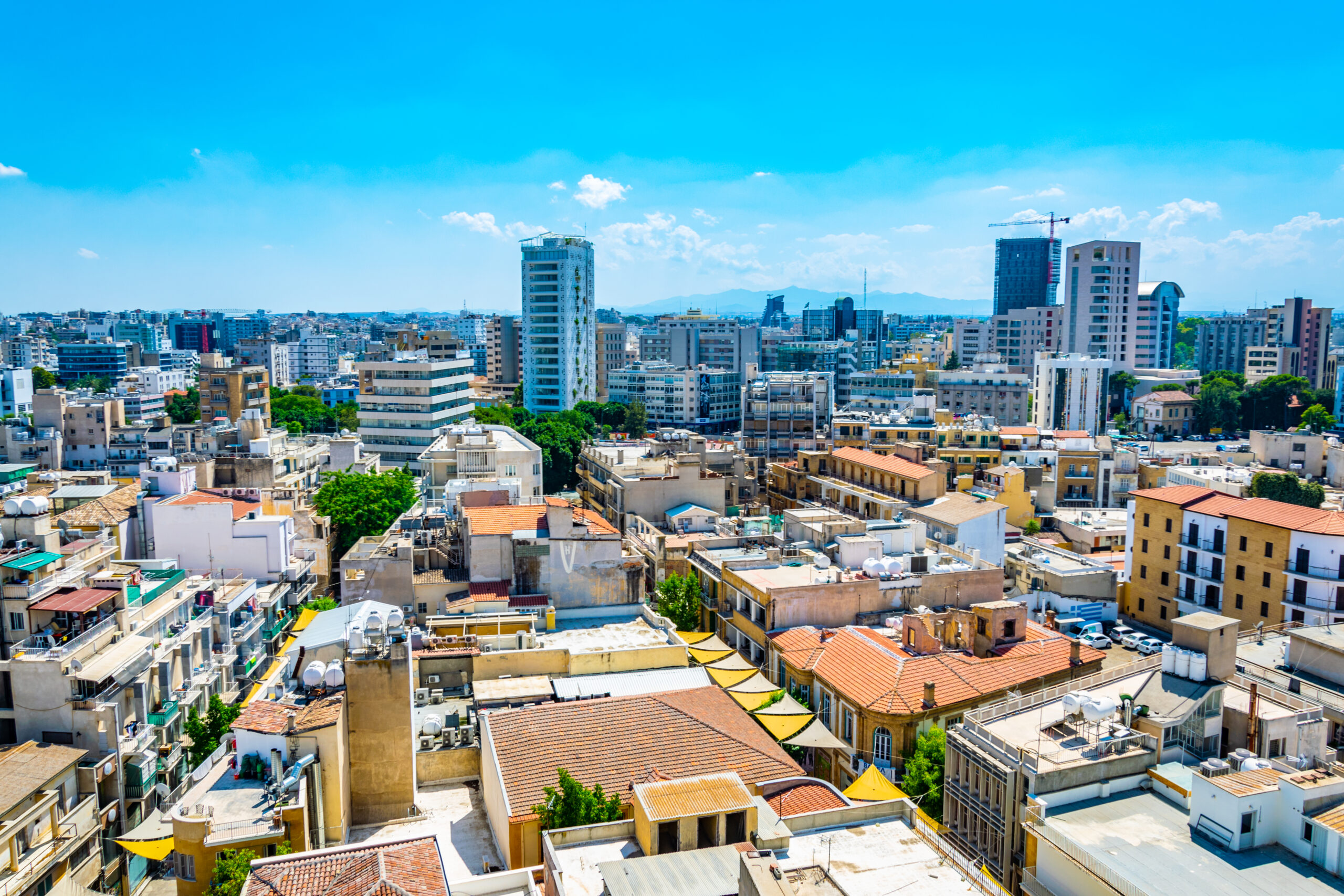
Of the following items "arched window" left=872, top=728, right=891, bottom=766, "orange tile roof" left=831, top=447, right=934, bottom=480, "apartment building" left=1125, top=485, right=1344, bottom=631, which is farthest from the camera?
"orange tile roof" left=831, top=447, right=934, bottom=480

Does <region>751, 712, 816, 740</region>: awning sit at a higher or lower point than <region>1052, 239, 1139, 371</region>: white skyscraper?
lower

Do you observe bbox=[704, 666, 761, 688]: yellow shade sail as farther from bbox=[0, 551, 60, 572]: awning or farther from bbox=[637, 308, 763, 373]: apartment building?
bbox=[637, 308, 763, 373]: apartment building

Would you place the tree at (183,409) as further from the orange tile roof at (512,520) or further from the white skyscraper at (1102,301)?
the white skyscraper at (1102,301)

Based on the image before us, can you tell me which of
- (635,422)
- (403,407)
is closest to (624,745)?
(403,407)

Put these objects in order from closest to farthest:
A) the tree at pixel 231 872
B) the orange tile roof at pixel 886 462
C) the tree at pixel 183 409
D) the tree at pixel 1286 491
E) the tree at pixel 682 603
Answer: the tree at pixel 231 872 → the tree at pixel 682 603 → the orange tile roof at pixel 886 462 → the tree at pixel 1286 491 → the tree at pixel 183 409

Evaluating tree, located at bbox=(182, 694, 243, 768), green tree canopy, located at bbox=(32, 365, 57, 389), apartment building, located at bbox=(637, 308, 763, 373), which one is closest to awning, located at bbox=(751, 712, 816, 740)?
tree, located at bbox=(182, 694, 243, 768)

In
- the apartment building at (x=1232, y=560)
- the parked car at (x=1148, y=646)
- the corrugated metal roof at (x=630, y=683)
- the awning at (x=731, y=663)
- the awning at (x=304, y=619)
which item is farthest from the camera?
the parked car at (x=1148, y=646)

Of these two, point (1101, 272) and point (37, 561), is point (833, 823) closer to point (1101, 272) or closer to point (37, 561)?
point (37, 561)

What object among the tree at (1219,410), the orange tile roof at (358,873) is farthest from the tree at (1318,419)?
the orange tile roof at (358,873)
